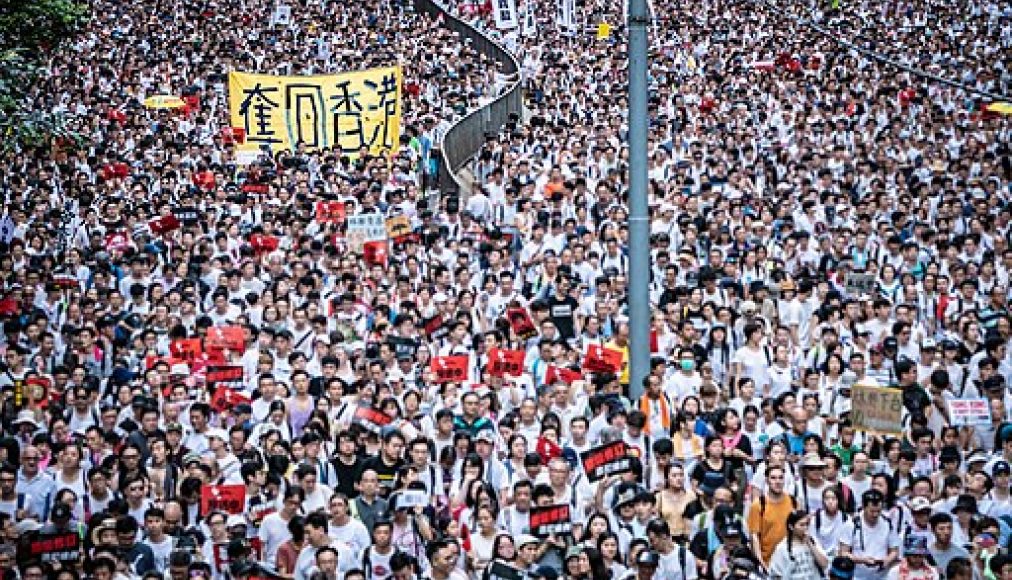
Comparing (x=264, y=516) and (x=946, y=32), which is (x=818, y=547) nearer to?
(x=264, y=516)

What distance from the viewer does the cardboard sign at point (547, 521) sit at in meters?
9.96

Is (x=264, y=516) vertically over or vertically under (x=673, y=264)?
under

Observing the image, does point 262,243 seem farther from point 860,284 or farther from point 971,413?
point 971,413

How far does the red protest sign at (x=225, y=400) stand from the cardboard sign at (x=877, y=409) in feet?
14.7

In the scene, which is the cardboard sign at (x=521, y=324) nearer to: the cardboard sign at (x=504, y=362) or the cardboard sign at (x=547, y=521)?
the cardboard sign at (x=504, y=362)

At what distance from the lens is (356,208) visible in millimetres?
18500

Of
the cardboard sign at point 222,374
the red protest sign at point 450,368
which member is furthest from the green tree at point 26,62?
the red protest sign at point 450,368

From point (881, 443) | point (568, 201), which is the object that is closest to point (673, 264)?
point (568, 201)

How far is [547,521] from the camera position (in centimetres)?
996

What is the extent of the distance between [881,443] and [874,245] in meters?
5.04

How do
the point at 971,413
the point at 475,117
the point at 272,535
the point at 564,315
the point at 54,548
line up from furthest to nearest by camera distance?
the point at 475,117 → the point at 564,315 → the point at 971,413 → the point at 272,535 → the point at 54,548

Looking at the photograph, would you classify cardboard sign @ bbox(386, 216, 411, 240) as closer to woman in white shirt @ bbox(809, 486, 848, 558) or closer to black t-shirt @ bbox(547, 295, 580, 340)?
black t-shirt @ bbox(547, 295, 580, 340)

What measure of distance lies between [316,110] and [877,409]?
38.5 feet

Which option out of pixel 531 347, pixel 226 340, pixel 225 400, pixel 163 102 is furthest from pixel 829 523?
pixel 163 102
